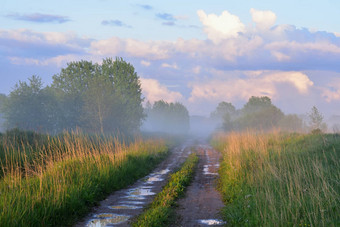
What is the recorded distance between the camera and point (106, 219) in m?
7.22

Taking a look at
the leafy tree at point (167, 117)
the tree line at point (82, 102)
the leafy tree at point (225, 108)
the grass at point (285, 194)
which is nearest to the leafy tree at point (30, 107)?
the tree line at point (82, 102)

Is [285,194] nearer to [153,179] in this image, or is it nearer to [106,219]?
[106,219]

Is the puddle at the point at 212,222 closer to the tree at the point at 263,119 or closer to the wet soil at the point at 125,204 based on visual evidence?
the wet soil at the point at 125,204

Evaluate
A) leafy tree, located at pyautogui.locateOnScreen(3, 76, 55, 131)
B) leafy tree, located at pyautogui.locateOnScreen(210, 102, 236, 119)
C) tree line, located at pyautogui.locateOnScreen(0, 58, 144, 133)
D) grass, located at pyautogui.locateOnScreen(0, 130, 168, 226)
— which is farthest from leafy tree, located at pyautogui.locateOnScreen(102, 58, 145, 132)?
leafy tree, located at pyautogui.locateOnScreen(210, 102, 236, 119)

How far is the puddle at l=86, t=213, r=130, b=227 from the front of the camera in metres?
6.87

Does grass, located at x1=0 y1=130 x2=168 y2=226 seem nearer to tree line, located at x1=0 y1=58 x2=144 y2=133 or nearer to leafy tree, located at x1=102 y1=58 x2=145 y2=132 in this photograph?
tree line, located at x1=0 y1=58 x2=144 y2=133

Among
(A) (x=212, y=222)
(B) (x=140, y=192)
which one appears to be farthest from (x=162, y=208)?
(B) (x=140, y=192)

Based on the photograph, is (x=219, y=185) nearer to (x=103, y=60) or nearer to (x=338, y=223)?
(x=338, y=223)

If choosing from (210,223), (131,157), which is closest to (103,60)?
(131,157)

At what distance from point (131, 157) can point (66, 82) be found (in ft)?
124

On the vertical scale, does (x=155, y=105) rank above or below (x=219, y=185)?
above

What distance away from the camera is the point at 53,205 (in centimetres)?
702

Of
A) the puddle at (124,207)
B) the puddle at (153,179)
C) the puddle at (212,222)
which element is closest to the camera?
the puddle at (212,222)

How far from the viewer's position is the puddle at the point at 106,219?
6.87 m
